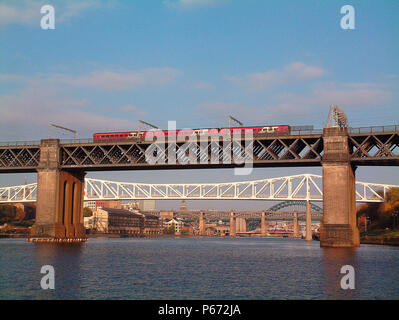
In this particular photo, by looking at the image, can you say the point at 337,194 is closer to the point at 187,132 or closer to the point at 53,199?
the point at 187,132

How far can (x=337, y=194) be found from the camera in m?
79.5

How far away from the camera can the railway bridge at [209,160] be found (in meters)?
79.9

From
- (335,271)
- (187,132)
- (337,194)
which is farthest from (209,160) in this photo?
(335,271)

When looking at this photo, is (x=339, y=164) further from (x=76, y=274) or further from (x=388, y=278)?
(x=76, y=274)

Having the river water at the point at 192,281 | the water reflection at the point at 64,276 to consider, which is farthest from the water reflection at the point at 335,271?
the water reflection at the point at 64,276

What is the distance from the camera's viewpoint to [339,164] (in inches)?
3164

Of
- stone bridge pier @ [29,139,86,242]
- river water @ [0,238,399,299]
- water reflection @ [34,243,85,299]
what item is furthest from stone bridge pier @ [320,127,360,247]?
stone bridge pier @ [29,139,86,242]

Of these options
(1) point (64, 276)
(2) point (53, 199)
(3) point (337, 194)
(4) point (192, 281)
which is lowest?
(4) point (192, 281)

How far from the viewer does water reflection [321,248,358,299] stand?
117ft

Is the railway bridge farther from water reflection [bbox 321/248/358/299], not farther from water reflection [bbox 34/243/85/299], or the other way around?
water reflection [bbox 34/243/85/299]

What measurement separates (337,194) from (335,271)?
32217mm

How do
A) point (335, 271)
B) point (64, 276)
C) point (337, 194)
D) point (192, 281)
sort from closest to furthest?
1. point (192, 281)
2. point (64, 276)
3. point (335, 271)
4. point (337, 194)

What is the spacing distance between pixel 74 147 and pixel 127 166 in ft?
42.1
